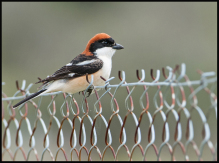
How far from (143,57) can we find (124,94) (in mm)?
2444

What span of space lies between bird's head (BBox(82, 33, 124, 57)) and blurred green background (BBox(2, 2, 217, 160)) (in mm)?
7064

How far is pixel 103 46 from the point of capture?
13.8 ft

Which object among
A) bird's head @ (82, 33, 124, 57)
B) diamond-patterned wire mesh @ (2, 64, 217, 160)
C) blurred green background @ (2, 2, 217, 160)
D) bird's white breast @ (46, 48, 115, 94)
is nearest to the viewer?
diamond-patterned wire mesh @ (2, 64, 217, 160)

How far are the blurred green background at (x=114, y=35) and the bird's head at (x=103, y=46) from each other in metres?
7.06

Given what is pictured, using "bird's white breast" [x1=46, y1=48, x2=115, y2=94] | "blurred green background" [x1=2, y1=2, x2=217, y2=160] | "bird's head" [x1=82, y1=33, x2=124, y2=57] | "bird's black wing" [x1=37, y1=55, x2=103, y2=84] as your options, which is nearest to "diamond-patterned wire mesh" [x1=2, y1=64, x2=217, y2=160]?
"bird's white breast" [x1=46, y1=48, x2=115, y2=94]

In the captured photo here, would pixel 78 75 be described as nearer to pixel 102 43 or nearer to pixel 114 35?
pixel 102 43

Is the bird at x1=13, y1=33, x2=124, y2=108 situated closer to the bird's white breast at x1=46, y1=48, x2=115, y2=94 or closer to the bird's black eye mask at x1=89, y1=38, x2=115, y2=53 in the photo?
the bird's white breast at x1=46, y1=48, x2=115, y2=94

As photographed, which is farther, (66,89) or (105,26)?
(105,26)

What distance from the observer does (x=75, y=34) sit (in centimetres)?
1786

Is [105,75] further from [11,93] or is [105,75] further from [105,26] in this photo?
[105,26]

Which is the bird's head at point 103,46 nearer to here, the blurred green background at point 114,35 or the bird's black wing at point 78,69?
the bird's black wing at point 78,69

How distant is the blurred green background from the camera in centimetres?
1378

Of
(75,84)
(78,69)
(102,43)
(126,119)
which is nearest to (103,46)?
(102,43)

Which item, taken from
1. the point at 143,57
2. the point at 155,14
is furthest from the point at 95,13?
the point at 143,57
